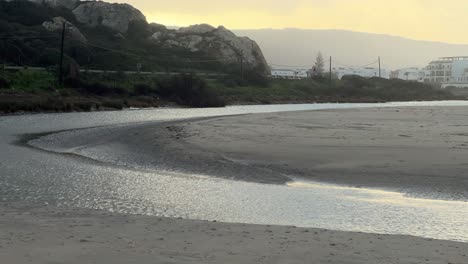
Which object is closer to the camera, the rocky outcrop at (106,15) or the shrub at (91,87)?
the shrub at (91,87)

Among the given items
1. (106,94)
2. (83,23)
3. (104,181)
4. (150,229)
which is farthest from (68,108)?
(83,23)

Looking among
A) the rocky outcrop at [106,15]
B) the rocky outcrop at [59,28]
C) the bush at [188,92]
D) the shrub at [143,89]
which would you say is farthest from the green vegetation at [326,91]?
the rocky outcrop at [106,15]

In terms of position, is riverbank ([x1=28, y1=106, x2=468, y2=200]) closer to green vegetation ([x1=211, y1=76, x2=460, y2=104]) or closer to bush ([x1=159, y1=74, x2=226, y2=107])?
bush ([x1=159, y1=74, x2=226, y2=107])

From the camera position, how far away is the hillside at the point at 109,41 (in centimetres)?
8922

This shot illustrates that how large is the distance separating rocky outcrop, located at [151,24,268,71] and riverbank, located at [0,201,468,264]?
116 m

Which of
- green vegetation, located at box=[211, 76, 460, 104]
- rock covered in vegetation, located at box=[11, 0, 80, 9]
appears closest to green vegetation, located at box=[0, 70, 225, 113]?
green vegetation, located at box=[211, 76, 460, 104]

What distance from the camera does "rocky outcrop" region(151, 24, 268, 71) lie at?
130250 millimetres

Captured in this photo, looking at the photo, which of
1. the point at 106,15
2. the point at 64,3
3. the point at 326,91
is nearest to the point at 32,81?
the point at 326,91

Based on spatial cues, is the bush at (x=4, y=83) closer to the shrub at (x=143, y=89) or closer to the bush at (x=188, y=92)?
the shrub at (x=143, y=89)

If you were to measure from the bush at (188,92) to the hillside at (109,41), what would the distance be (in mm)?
18022

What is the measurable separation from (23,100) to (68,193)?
3999cm

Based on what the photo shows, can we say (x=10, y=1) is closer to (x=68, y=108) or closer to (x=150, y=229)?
(x=68, y=108)

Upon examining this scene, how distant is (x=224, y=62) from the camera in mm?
124000

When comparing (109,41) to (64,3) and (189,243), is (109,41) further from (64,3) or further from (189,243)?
(189,243)
